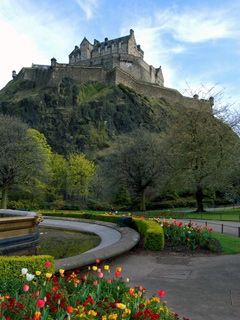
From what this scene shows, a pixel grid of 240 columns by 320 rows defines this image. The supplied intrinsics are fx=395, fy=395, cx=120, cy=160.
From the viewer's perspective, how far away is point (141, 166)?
40125mm

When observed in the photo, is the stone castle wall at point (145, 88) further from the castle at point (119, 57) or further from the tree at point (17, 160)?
the tree at point (17, 160)

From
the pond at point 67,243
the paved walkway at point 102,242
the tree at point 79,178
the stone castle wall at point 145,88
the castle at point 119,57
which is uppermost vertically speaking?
the castle at point 119,57

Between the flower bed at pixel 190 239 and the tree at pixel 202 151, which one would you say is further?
Answer: the tree at pixel 202 151

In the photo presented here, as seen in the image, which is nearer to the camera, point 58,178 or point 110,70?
point 58,178

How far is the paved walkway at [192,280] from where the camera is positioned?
21.2 feet

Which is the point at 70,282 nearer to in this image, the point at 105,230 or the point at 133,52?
the point at 105,230

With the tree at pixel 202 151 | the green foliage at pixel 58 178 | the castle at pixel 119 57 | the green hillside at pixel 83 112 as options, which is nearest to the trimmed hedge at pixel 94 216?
the tree at pixel 202 151

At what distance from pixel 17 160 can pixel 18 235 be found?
30.5m

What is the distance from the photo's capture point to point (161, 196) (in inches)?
1886

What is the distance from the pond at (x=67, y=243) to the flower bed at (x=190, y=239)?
2630mm

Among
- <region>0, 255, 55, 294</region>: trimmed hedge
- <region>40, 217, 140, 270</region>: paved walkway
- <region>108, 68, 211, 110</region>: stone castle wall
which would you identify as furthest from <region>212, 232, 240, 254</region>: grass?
<region>108, 68, 211, 110</region>: stone castle wall

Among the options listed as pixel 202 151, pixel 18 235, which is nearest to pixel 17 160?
pixel 202 151

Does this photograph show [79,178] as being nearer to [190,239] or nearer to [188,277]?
[190,239]

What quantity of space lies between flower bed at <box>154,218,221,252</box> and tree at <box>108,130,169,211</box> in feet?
84.0
